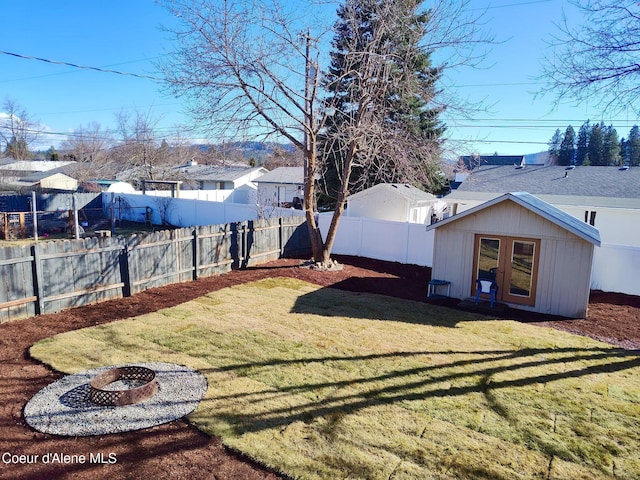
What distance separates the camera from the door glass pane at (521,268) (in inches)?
363

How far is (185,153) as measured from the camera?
49875mm

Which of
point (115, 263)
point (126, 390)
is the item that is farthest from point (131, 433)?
point (115, 263)

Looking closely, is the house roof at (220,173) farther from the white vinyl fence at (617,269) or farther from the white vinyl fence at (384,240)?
the white vinyl fence at (617,269)

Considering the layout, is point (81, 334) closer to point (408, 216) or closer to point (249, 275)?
point (249, 275)

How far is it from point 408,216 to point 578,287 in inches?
413

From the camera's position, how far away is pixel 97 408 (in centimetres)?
455

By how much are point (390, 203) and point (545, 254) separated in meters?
10.5

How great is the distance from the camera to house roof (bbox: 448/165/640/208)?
16.0 m

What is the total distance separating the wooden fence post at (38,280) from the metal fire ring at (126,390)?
365 cm

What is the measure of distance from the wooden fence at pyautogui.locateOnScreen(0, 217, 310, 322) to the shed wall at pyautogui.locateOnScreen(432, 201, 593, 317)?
611 cm

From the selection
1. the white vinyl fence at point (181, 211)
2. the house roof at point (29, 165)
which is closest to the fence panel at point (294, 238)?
the white vinyl fence at point (181, 211)

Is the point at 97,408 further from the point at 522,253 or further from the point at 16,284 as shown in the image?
the point at 522,253

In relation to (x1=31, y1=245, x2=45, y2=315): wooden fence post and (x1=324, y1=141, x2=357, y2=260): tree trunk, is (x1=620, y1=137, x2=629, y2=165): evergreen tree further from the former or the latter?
(x1=31, y1=245, x2=45, y2=315): wooden fence post

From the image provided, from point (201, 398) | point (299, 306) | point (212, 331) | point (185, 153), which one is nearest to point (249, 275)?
point (299, 306)
